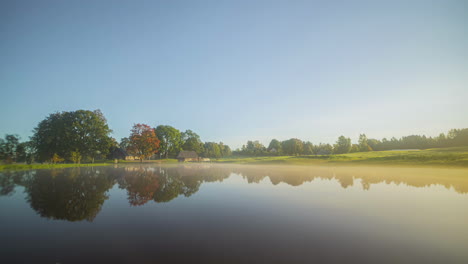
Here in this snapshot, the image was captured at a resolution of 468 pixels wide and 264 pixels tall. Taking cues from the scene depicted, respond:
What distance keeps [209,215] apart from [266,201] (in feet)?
12.1

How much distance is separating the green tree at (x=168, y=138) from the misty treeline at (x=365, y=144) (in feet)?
161

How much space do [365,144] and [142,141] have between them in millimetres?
101689

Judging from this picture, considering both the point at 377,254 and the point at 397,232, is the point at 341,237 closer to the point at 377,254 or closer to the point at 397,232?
the point at 377,254

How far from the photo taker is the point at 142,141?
62.9m

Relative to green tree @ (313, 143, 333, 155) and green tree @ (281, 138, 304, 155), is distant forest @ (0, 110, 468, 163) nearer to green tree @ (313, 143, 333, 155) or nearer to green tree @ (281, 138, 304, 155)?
green tree @ (313, 143, 333, 155)

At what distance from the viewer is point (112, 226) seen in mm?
5652

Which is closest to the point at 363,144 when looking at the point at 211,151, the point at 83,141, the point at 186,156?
the point at 211,151

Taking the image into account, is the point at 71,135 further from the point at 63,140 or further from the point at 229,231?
the point at 229,231

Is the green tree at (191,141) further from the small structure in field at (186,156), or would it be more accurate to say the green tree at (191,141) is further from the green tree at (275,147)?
the green tree at (275,147)

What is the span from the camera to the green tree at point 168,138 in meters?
78.1

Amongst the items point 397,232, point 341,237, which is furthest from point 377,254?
point 397,232

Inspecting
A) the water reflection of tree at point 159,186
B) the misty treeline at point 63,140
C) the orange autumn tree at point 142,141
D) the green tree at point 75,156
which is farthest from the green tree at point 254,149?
the water reflection of tree at point 159,186

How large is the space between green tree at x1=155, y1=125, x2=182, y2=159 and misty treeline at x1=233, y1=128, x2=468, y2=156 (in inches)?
1928

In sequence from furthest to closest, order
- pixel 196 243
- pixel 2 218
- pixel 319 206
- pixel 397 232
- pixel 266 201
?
pixel 266 201
pixel 319 206
pixel 2 218
pixel 397 232
pixel 196 243
